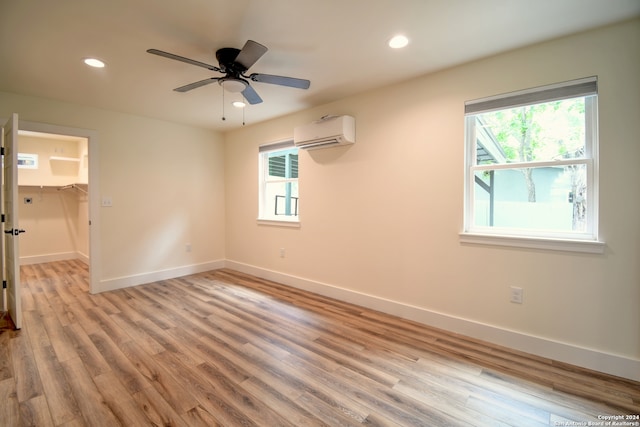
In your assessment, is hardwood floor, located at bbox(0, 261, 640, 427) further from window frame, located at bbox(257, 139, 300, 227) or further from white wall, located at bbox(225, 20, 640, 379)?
window frame, located at bbox(257, 139, 300, 227)

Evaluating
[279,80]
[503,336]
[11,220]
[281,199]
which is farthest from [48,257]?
[503,336]

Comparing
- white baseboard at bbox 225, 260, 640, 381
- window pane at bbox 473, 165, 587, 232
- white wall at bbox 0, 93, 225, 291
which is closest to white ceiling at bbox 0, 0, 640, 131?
white wall at bbox 0, 93, 225, 291

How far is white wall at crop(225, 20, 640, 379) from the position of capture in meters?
2.01

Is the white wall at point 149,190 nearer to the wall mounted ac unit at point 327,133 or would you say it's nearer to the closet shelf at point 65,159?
the wall mounted ac unit at point 327,133

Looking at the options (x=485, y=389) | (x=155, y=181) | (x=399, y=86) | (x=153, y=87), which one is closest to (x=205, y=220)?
(x=155, y=181)

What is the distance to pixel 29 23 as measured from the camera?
79.4 inches

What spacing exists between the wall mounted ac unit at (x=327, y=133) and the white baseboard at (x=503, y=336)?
179 centimetres

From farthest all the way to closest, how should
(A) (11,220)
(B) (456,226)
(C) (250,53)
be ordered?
(A) (11,220) < (B) (456,226) < (C) (250,53)

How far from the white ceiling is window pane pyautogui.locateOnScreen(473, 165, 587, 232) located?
103 cm

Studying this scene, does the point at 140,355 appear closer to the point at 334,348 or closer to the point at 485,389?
the point at 334,348

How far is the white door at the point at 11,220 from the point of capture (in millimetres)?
2693

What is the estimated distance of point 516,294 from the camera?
239 cm

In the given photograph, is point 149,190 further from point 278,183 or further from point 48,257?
point 48,257

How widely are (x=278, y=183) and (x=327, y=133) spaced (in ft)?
4.83
